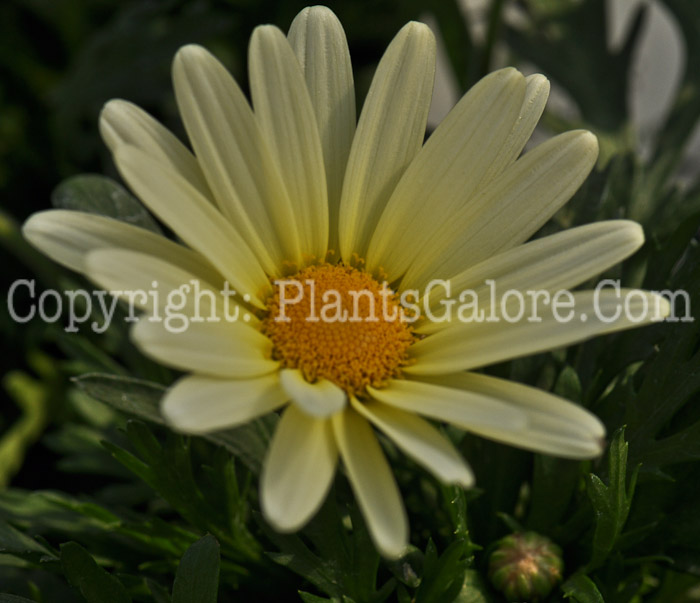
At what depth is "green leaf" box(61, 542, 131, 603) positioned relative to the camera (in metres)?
0.93

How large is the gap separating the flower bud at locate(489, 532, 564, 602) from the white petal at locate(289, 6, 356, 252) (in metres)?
0.47

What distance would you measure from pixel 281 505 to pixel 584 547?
0.52m

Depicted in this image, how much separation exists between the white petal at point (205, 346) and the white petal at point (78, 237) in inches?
4.1

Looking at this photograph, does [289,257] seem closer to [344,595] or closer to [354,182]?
[354,182]

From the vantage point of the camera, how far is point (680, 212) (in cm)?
157

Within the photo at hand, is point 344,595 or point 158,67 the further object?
point 158,67

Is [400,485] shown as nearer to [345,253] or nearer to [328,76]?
[345,253]

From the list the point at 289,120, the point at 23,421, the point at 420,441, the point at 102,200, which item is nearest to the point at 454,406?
the point at 420,441

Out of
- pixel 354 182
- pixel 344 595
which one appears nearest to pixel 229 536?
pixel 344 595

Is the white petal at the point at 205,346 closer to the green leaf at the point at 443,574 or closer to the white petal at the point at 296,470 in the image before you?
the white petal at the point at 296,470

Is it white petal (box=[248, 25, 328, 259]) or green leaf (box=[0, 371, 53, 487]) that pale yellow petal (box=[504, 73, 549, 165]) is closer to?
white petal (box=[248, 25, 328, 259])

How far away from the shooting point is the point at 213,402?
0.72 metres

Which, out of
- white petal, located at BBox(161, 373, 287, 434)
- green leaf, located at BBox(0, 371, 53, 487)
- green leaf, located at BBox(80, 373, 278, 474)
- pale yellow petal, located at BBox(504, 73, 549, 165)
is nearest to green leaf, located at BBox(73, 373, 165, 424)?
green leaf, located at BBox(80, 373, 278, 474)

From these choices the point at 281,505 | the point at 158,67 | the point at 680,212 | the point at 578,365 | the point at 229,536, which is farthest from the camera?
the point at 158,67
